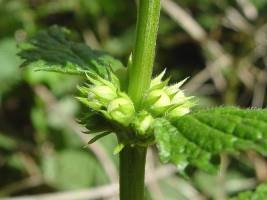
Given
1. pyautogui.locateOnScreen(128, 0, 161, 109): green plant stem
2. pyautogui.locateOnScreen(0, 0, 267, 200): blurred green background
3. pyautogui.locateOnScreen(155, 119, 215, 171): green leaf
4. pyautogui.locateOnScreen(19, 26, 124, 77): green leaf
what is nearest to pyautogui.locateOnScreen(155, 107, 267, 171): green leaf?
pyautogui.locateOnScreen(155, 119, 215, 171): green leaf

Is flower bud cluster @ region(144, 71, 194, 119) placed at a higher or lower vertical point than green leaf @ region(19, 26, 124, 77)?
lower

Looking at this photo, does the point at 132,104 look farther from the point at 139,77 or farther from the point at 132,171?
the point at 132,171

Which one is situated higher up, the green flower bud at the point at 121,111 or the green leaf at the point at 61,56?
the green leaf at the point at 61,56

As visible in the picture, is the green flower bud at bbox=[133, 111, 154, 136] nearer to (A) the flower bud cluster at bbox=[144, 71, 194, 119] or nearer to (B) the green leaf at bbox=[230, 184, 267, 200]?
(A) the flower bud cluster at bbox=[144, 71, 194, 119]

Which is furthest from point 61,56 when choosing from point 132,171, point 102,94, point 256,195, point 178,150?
point 256,195

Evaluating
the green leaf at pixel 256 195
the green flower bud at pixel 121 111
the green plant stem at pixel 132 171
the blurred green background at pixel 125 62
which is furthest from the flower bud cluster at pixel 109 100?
the blurred green background at pixel 125 62

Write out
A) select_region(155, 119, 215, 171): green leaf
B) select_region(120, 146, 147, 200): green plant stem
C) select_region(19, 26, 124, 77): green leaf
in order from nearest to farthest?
select_region(155, 119, 215, 171): green leaf → select_region(120, 146, 147, 200): green plant stem → select_region(19, 26, 124, 77): green leaf

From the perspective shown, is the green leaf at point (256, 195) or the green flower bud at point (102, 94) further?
the green leaf at point (256, 195)

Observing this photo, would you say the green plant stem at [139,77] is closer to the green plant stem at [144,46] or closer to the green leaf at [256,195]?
the green plant stem at [144,46]
